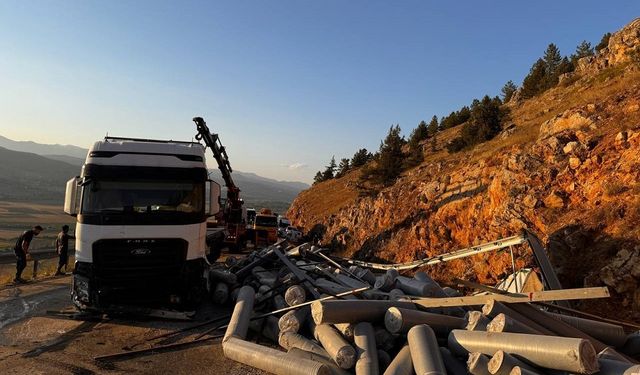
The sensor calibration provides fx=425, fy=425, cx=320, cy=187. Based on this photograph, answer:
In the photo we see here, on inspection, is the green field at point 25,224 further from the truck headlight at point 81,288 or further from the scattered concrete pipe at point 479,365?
the scattered concrete pipe at point 479,365

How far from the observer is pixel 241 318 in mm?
8750

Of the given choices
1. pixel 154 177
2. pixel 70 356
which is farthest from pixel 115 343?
pixel 154 177

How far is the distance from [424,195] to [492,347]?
892 inches

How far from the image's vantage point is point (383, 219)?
3275 centimetres

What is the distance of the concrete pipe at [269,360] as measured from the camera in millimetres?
6133

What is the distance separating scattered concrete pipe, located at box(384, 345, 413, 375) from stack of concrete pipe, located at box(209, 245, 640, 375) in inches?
0.6

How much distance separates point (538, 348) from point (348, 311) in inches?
113

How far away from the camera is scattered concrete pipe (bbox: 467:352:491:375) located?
5.59 m

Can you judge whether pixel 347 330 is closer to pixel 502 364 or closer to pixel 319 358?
pixel 319 358

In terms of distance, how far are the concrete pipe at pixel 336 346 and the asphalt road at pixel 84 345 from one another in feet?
4.01

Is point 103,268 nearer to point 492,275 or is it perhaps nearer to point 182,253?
point 182,253

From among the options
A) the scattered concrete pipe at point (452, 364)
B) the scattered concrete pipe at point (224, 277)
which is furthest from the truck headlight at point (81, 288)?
the scattered concrete pipe at point (452, 364)

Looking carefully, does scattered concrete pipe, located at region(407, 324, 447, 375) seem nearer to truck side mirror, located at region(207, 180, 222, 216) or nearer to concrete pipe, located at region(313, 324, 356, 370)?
concrete pipe, located at region(313, 324, 356, 370)

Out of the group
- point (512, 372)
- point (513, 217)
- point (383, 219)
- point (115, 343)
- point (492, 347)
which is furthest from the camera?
point (383, 219)
